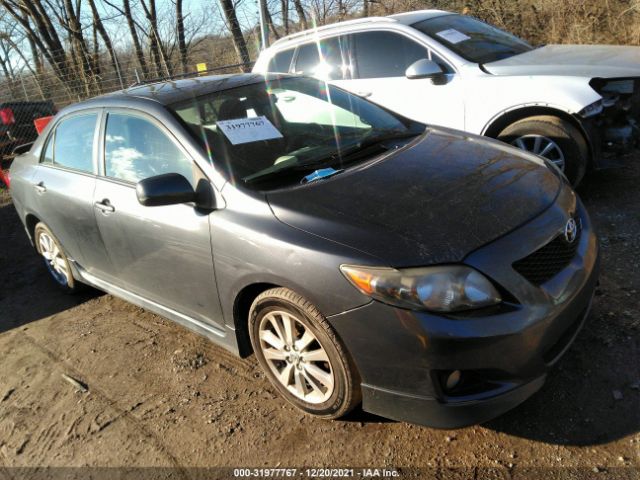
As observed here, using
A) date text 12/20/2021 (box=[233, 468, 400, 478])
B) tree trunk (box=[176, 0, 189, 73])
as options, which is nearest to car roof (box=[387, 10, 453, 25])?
→ date text 12/20/2021 (box=[233, 468, 400, 478])

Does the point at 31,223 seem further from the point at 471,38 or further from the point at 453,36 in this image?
the point at 471,38

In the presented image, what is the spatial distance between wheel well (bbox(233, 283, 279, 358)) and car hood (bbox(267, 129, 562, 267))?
420 millimetres

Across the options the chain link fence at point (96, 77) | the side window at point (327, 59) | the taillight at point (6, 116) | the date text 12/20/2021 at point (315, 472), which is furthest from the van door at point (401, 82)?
the taillight at point (6, 116)

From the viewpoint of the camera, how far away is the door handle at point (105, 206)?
330 centimetres

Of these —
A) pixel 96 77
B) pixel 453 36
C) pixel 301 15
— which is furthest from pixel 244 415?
pixel 301 15

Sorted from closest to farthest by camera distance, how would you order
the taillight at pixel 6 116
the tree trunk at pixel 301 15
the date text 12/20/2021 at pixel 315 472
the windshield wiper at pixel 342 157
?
the date text 12/20/2021 at pixel 315 472 < the windshield wiper at pixel 342 157 < the taillight at pixel 6 116 < the tree trunk at pixel 301 15

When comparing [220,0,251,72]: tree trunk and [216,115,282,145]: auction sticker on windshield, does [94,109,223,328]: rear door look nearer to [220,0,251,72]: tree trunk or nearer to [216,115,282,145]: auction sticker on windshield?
[216,115,282,145]: auction sticker on windshield

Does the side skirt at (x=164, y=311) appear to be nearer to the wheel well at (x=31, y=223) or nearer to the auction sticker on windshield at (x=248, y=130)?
the wheel well at (x=31, y=223)

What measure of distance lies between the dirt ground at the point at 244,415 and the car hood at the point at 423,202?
0.93 m

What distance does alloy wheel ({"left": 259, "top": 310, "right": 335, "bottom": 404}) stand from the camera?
2418 mm

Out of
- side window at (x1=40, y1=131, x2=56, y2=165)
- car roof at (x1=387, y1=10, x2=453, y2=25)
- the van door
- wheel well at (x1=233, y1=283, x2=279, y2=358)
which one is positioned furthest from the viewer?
car roof at (x1=387, y1=10, x2=453, y2=25)

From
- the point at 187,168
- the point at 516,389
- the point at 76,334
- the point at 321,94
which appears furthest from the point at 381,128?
the point at 76,334

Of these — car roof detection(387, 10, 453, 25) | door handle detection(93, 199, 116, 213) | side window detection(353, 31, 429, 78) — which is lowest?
door handle detection(93, 199, 116, 213)

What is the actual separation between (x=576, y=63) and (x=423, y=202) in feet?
10.5
